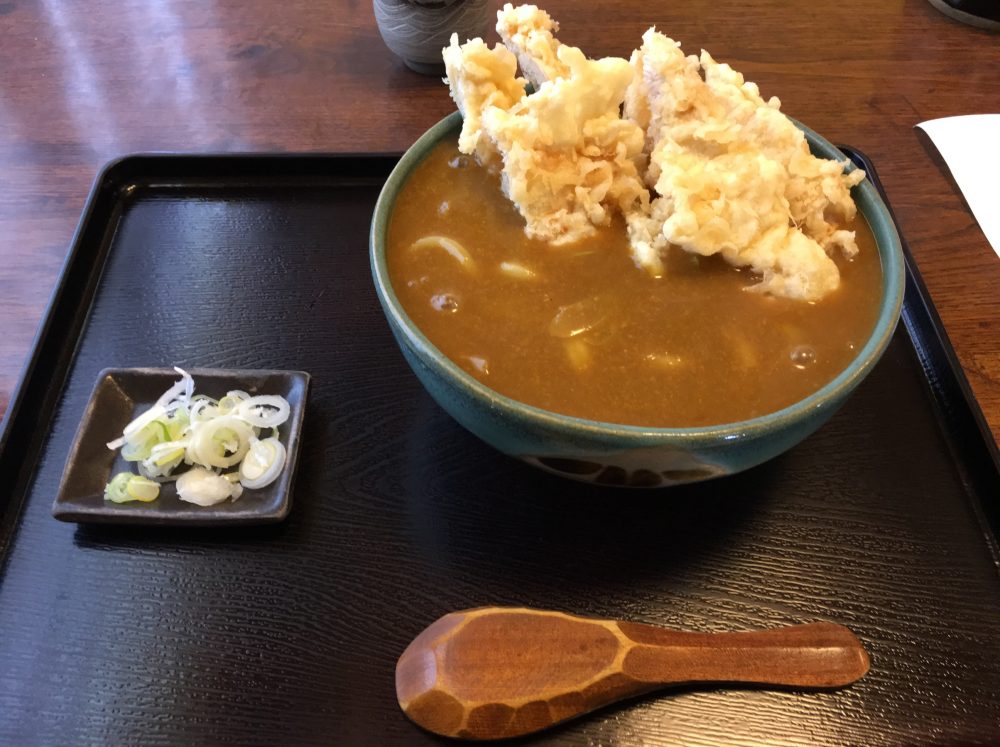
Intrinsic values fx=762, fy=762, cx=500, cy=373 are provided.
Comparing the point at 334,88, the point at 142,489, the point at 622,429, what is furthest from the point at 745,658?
the point at 334,88

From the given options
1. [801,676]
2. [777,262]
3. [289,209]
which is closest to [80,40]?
[289,209]

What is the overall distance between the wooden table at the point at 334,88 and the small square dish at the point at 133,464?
335mm

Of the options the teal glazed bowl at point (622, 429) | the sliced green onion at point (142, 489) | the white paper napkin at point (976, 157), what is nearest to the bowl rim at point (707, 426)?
the teal glazed bowl at point (622, 429)

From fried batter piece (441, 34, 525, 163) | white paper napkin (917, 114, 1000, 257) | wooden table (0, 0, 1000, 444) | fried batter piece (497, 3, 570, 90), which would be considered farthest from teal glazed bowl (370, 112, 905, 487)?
white paper napkin (917, 114, 1000, 257)

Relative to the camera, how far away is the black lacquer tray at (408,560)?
0.93m

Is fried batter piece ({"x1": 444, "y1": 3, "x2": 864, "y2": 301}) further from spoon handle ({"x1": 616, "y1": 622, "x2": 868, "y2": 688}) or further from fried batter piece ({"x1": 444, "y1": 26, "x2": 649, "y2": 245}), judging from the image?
spoon handle ({"x1": 616, "y1": 622, "x2": 868, "y2": 688})

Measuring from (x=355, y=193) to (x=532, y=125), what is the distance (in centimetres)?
61

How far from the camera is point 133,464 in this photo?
3.74ft

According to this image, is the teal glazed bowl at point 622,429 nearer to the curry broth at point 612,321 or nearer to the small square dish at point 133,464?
the curry broth at point 612,321

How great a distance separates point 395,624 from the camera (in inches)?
39.3

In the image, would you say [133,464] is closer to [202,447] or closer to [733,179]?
[202,447]

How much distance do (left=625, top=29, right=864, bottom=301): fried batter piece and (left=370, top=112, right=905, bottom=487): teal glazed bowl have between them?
0.12 m

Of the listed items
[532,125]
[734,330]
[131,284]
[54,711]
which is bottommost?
[54,711]

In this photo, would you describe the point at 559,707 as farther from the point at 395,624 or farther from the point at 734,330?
the point at 734,330
